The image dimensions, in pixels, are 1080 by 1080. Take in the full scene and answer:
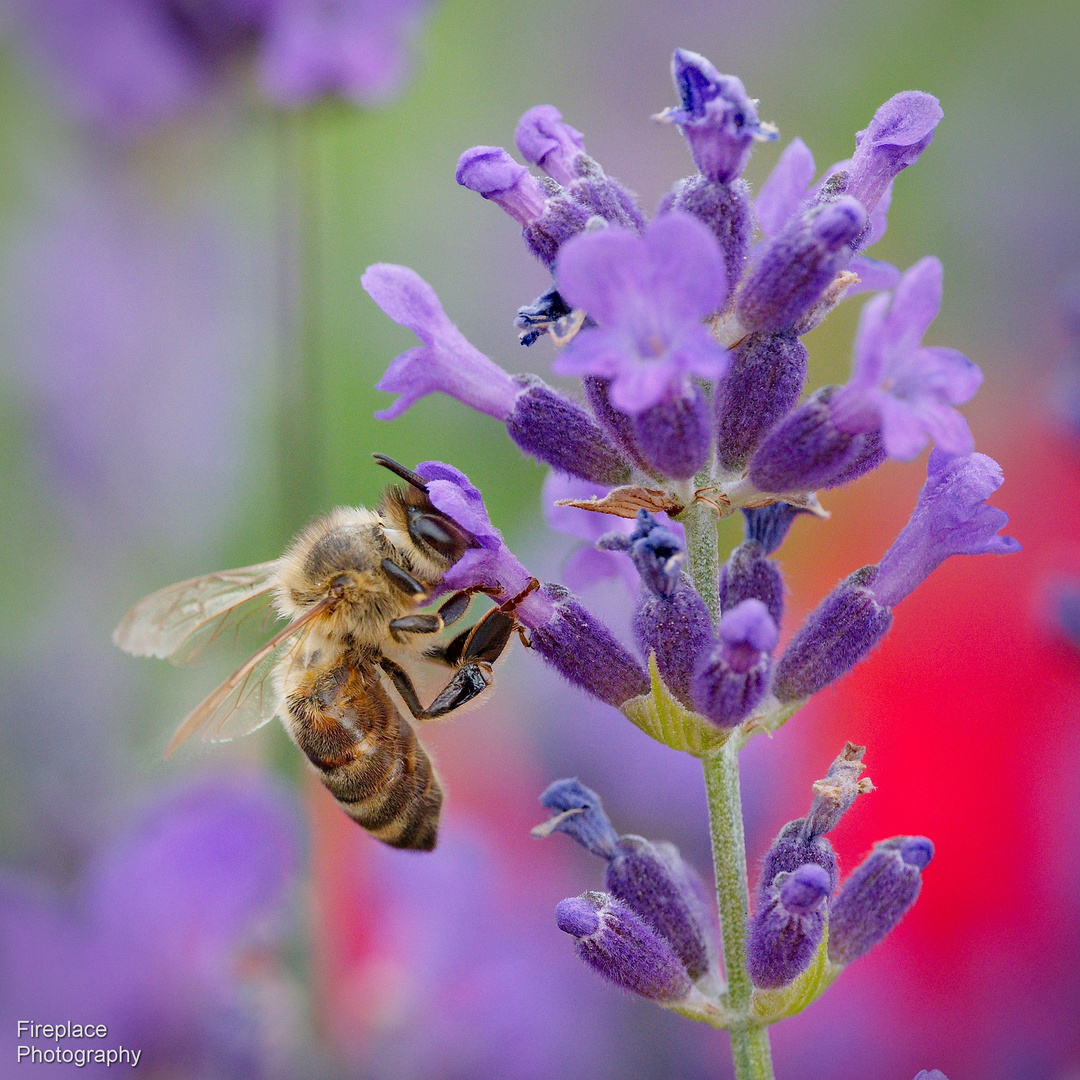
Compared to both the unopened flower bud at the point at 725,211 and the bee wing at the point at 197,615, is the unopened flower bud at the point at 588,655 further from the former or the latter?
the bee wing at the point at 197,615

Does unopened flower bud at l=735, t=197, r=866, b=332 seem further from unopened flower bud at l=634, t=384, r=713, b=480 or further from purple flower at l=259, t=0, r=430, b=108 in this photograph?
purple flower at l=259, t=0, r=430, b=108

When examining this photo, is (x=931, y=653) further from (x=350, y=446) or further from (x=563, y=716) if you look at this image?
(x=350, y=446)

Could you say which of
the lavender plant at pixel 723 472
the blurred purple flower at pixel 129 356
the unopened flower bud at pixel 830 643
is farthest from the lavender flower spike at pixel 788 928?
the blurred purple flower at pixel 129 356

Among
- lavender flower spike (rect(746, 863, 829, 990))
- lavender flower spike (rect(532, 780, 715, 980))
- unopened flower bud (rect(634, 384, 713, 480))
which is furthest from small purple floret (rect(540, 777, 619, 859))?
unopened flower bud (rect(634, 384, 713, 480))

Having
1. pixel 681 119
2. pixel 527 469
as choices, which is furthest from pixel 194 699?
pixel 681 119

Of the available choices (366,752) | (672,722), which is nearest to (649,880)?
(672,722)

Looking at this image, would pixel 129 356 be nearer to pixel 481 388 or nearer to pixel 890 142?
pixel 481 388
